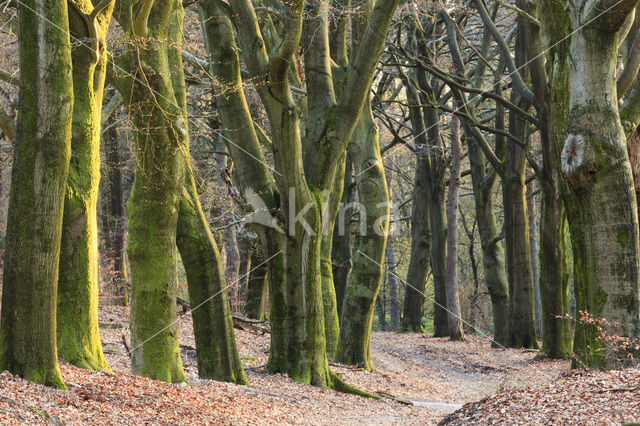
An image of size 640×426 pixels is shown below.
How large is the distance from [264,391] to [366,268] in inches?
172

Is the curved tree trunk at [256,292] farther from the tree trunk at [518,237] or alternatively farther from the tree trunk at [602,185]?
the tree trunk at [602,185]

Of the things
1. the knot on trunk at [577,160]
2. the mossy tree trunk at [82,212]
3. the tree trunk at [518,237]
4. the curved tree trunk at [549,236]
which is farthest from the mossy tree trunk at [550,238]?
the mossy tree trunk at [82,212]

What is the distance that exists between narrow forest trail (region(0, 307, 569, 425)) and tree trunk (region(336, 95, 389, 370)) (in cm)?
52

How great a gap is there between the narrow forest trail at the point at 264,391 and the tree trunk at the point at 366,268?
0.52m

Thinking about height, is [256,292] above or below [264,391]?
above

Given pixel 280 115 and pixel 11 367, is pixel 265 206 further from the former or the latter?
pixel 11 367

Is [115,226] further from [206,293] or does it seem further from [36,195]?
[36,195]

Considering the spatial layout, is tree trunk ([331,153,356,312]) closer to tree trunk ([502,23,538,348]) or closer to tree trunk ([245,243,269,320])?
tree trunk ([245,243,269,320])

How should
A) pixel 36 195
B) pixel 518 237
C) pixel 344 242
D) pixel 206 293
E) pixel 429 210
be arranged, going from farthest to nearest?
pixel 429 210 → pixel 344 242 → pixel 518 237 → pixel 206 293 → pixel 36 195

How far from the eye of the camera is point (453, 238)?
18.3 m

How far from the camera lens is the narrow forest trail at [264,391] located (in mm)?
5344

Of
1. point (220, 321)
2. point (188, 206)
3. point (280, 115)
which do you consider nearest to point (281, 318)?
point (220, 321)

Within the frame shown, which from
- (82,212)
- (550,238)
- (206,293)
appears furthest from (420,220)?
(82,212)

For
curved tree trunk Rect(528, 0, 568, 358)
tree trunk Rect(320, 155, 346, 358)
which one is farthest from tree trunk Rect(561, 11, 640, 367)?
curved tree trunk Rect(528, 0, 568, 358)
